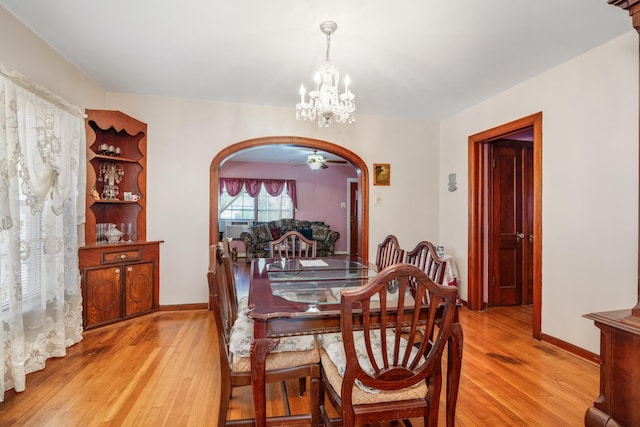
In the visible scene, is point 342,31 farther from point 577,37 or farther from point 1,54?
point 1,54

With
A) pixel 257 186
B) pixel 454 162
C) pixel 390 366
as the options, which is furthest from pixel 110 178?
pixel 257 186

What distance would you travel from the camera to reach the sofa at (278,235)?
748 cm

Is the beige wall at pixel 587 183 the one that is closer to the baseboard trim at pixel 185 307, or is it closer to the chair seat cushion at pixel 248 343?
the chair seat cushion at pixel 248 343

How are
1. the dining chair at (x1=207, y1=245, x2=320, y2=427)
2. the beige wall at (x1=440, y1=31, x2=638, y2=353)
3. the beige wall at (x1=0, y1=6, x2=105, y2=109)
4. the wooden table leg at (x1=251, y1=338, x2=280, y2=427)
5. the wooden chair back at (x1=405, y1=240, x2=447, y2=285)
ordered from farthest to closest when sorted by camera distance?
the beige wall at (x1=440, y1=31, x2=638, y2=353), the beige wall at (x1=0, y1=6, x2=105, y2=109), the wooden chair back at (x1=405, y1=240, x2=447, y2=285), the dining chair at (x1=207, y1=245, x2=320, y2=427), the wooden table leg at (x1=251, y1=338, x2=280, y2=427)

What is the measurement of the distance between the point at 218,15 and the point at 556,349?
382cm

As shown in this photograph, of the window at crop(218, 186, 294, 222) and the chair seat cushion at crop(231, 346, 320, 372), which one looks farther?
the window at crop(218, 186, 294, 222)

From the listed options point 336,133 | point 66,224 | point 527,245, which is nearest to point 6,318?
point 66,224

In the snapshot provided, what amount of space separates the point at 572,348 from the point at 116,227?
15.4 feet

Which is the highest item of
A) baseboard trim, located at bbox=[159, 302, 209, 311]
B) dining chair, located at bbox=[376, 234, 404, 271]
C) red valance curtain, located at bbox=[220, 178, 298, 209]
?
red valance curtain, located at bbox=[220, 178, 298, 209]

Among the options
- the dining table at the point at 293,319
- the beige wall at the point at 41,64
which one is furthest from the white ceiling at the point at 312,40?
the dining table at the point at 293,319

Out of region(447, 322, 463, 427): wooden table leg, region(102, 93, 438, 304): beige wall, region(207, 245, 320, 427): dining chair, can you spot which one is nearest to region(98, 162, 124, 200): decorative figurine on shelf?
region(102, 93, 438, 304): beige wall

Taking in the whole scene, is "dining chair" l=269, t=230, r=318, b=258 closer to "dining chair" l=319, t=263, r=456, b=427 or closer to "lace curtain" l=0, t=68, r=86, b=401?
"lace curtain" l=0, t=68, r=86, b=401

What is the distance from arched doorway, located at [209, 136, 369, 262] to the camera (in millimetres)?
3932

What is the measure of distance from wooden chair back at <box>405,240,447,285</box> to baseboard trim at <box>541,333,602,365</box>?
1.58 m
